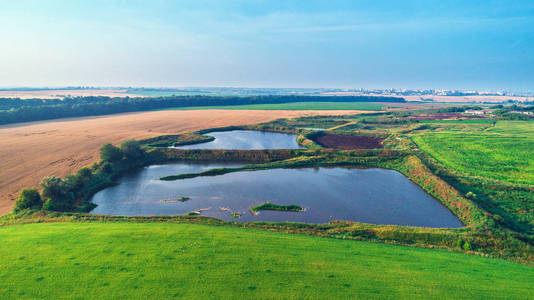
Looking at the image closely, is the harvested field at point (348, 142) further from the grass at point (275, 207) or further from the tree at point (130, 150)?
the tree at point (130, 150)

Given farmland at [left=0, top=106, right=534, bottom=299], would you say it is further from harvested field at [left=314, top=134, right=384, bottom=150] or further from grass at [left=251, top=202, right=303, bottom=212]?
harvested field at [left=314, top=134, right=384, bottom=150]

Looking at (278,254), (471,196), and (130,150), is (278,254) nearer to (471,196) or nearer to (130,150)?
(471,196)

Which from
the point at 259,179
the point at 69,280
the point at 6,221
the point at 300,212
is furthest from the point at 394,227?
the point at 6,221

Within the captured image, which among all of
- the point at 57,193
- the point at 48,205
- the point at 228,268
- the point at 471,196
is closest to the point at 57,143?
the point at 57,193

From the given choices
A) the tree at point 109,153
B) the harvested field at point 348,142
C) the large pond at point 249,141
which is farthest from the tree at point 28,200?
the harvested field at point 348,142

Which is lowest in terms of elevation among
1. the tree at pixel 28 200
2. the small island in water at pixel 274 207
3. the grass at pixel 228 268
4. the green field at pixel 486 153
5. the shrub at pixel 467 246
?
the shrub at pixel 467 246

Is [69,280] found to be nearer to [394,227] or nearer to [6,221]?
[6,221]

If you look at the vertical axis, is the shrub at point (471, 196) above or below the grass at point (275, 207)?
above
